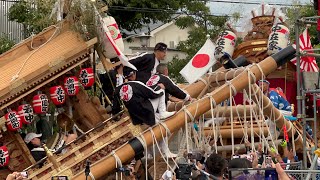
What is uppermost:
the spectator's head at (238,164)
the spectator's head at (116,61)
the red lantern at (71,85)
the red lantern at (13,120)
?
the spectator's head at (116,61)

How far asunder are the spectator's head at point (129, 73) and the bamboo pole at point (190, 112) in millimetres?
718

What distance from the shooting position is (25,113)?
29.8 feet

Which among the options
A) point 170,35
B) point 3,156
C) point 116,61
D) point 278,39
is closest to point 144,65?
point 116,61

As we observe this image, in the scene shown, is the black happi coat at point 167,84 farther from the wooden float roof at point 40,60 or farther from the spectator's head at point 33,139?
the spectator's head at point 33,139

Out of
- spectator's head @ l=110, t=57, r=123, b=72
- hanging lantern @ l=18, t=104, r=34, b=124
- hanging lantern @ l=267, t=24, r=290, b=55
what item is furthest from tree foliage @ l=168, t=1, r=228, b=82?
hanging lantern @ l=18, t=104, r=34, b=124

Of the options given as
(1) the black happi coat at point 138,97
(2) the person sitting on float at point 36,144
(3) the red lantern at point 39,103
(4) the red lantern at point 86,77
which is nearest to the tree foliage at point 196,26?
(4) the red lantern at point 86,77

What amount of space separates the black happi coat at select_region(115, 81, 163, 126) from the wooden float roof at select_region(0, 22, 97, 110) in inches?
39.7

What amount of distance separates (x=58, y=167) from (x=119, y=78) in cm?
151

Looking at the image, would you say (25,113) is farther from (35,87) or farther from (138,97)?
(138,97)

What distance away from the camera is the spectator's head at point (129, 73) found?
352 inches

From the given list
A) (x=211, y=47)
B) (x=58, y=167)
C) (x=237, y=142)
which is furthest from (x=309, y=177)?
(x=211, y=47)

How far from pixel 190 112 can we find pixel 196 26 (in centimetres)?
1493

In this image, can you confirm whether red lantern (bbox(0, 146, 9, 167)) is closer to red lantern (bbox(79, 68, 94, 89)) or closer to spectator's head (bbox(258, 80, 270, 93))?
red lantern (bbox(79, 68, 94, 89))

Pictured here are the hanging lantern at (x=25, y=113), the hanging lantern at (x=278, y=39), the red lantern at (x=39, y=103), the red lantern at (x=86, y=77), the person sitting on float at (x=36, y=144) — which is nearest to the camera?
the hanging lantern at (x=25, y=113)
